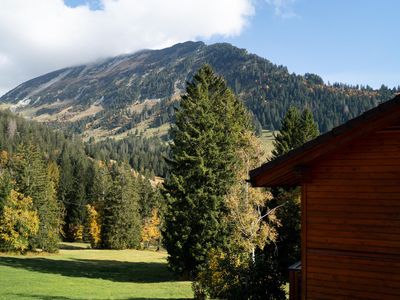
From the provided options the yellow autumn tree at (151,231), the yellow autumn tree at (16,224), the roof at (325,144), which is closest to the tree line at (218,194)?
the roof at (325,144)

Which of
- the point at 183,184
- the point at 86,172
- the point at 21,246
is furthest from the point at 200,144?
the point at 86,172

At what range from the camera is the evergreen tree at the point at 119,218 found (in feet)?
264

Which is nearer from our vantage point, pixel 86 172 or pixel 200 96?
pixel 200 96

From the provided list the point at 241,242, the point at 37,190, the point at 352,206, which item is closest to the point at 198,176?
the point at 241,242

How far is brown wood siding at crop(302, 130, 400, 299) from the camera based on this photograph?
34.3 ft

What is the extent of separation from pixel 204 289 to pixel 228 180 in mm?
15046

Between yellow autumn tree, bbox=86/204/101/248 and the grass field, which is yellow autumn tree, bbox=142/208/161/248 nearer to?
yellow autumn tree, bbox=86/204/101/248

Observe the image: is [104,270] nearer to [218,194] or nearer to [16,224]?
[218,194]

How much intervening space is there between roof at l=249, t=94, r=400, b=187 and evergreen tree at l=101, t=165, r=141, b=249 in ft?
231

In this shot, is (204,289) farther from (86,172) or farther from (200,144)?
(86,172)

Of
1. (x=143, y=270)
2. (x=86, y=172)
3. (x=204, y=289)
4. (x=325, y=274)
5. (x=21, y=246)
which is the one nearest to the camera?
(x=325, y=274)

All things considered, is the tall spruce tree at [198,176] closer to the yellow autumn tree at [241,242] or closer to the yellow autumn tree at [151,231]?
the yellow autumn tree at [241,242]

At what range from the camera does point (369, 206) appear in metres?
10.7

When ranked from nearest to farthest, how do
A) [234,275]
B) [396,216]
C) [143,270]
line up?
[396,216] → [234,275] → [143,270]
